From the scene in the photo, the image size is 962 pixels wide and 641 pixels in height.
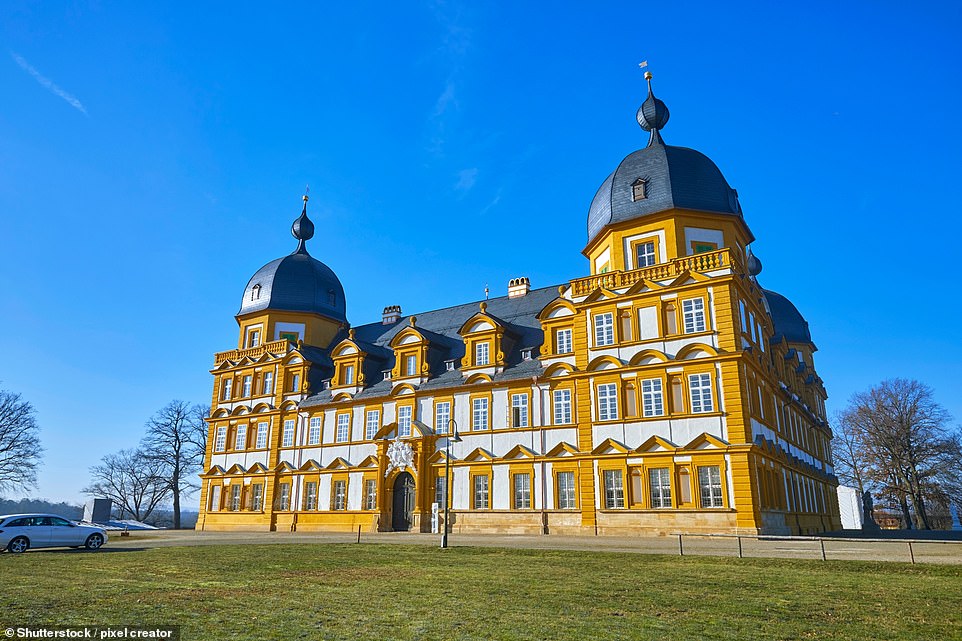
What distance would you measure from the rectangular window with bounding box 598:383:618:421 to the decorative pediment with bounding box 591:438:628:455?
1040 millimetres

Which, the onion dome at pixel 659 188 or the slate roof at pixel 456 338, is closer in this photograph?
the onion dome at pixel 659 188

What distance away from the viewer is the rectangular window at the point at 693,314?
29281 millimetres

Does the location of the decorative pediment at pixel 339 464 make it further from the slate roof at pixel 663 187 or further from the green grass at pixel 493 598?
the green grass at pixel 493 598

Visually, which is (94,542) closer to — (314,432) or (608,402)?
(314,432)

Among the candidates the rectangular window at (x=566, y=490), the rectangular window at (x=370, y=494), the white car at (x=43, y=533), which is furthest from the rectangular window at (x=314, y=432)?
the white car at (x=43, y=533)

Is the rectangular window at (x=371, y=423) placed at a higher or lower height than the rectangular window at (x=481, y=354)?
lower

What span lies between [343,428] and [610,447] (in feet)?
56.3

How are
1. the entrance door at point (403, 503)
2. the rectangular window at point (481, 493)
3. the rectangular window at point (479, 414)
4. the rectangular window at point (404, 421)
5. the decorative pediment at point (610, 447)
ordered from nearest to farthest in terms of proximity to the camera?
the decorative pediment at point (610, 447), the rectangular window at point (481, 493), the rectangular window at point (479, 414), the entrance door at point (403, 503), the rectangular window at point (404, 421)

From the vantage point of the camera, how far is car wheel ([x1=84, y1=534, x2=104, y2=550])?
22.5m

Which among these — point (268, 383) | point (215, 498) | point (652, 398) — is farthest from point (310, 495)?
point (652, 398)

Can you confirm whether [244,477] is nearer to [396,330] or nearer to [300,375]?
[300,375]

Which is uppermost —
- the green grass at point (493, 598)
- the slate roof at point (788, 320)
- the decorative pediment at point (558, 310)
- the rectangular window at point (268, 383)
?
the slate roof at point (788, 320)

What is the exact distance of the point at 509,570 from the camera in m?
14.3

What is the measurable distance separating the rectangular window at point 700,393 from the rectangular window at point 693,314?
6.77 ft
